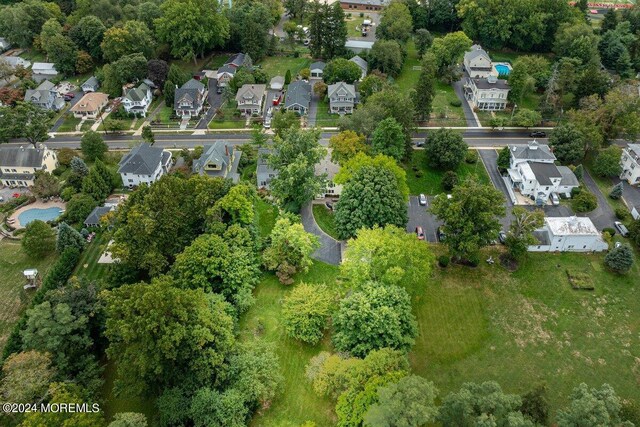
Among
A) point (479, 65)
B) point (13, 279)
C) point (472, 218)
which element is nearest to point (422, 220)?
point (472, 218)

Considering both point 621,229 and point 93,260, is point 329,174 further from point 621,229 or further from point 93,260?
point 621,229

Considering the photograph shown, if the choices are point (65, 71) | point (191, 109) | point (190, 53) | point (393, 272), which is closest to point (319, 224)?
point (393, 272)

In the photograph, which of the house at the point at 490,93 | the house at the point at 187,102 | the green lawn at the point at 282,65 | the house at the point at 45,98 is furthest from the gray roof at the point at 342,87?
the house at the point at 45,98

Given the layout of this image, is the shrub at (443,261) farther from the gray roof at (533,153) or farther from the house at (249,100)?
the house at (249,100)

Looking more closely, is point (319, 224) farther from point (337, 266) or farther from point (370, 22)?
point (370, 22)

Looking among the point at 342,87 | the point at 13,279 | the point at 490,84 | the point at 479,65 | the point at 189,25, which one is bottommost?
the point at 13,279

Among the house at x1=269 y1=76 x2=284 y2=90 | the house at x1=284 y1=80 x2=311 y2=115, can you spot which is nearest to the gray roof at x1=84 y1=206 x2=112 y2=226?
the house at x1=284 y1=80 x2=311 y2=115
